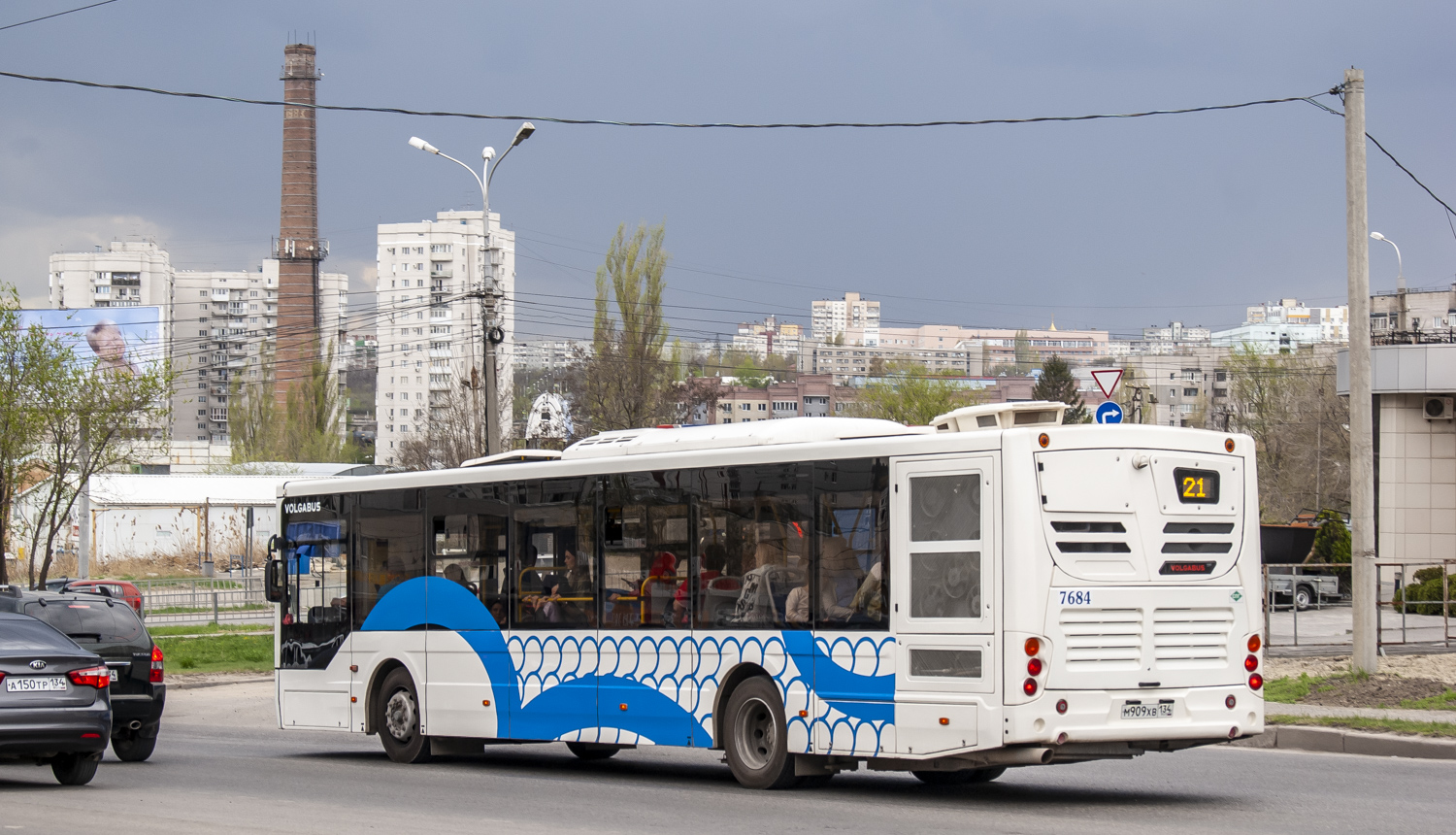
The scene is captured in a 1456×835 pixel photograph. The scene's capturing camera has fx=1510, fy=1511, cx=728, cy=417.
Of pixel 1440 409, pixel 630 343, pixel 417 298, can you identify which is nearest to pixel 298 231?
pixel 417 298

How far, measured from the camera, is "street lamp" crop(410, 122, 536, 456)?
26.8 metres

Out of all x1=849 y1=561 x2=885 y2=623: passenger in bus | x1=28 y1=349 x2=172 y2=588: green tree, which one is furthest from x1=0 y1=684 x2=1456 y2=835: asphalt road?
x1=28 y1=349 x2=172 y2=588: green tree

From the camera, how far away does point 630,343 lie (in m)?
50.8

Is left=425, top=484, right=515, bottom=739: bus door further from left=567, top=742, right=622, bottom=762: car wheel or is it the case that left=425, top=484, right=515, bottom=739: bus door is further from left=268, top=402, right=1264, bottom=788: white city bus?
left=567, top=742, right=622, bottom=762: car wheel

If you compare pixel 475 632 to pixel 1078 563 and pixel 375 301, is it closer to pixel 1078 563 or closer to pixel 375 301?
pixel 1078 563

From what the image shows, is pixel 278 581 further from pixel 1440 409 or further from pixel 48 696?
pixel 1440 409

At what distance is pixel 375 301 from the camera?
17350 cm

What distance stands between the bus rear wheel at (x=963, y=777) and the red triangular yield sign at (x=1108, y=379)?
6.63 metres

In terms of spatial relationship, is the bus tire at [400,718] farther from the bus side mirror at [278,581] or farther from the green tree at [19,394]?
the green tree at [19,394]


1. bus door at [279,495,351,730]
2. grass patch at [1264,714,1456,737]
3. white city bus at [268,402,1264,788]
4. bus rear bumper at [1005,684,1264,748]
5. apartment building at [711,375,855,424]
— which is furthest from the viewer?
apartment building at [711,375,855,424]

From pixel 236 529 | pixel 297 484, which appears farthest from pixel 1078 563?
pixel 236 529

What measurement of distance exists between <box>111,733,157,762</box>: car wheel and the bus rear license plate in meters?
10.1

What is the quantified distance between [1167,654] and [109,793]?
27.8 feet

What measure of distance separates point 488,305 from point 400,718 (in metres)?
13.6
